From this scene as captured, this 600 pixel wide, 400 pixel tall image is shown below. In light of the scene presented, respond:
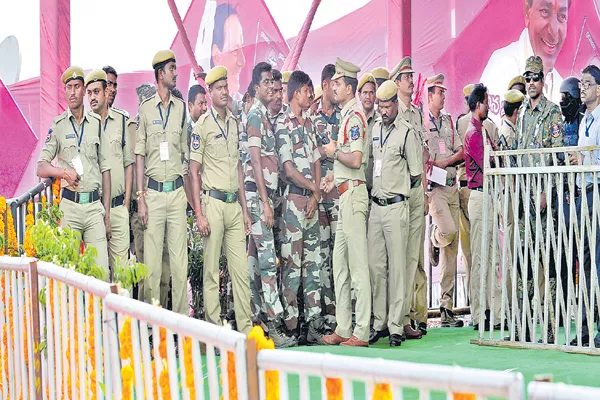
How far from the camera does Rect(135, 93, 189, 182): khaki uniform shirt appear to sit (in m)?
6.76

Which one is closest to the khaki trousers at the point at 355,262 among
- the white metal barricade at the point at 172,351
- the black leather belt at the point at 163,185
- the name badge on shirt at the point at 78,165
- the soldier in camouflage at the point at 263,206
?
the soldier in camouflage at the point at 263,206

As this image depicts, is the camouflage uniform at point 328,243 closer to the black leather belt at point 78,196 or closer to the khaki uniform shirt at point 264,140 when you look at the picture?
the khaki uniform shirt at point 264,140

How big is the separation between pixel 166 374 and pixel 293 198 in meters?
4.56

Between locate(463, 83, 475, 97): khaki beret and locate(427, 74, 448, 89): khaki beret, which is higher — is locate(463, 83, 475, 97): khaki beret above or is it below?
below

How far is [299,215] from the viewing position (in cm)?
702

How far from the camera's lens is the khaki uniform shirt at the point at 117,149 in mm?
6957

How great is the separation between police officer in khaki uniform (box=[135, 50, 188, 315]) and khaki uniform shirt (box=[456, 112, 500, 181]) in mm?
2503

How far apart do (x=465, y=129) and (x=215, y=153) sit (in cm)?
292

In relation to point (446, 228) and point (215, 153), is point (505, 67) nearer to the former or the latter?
point (446, 228)

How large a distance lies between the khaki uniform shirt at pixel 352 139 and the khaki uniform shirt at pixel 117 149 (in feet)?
5.06

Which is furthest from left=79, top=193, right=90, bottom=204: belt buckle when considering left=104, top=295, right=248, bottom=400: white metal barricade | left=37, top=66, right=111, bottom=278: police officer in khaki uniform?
left=104, top=295, right=248, bottom=400: white metal barricade

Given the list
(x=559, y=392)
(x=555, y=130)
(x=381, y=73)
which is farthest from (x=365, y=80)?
(x=559, y=392)

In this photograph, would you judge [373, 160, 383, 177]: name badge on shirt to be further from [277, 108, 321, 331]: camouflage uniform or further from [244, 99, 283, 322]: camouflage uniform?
[244, 99, 283, 322]: camouflage uniform

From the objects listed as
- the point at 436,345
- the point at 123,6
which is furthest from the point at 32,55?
the point at 436,345
